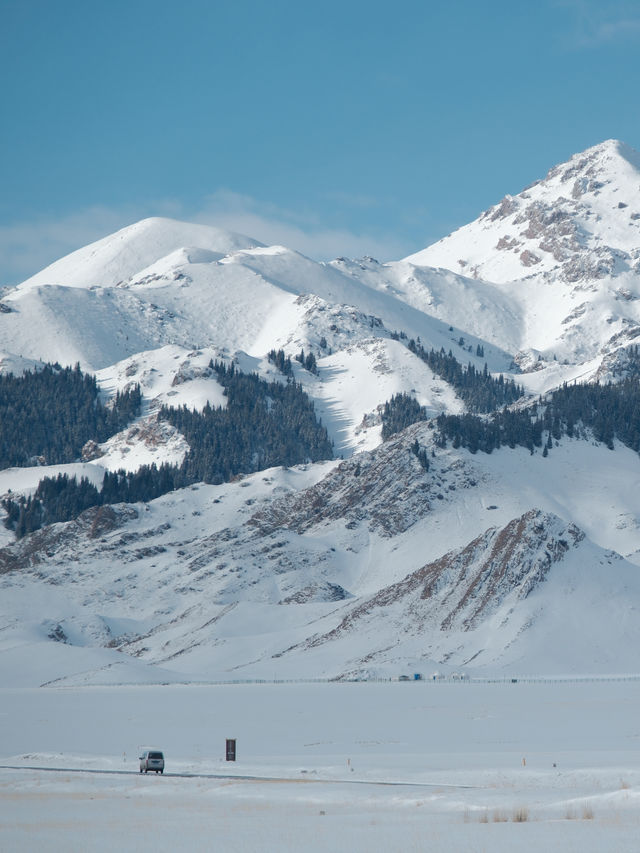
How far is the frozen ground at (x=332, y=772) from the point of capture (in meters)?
37.7

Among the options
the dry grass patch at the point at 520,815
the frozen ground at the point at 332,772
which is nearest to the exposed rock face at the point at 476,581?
the frozen ground at the point at 332,772

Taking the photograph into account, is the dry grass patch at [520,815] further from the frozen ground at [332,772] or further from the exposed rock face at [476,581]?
the exposed rock face at [476,581]

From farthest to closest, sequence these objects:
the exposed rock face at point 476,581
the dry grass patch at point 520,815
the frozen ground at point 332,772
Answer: the exposed rock face at point 476,581
the dry grass patch at point 520,815
the frozen ground at point 332,772

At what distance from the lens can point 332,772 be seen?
5609cm

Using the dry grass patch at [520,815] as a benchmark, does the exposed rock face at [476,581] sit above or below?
above

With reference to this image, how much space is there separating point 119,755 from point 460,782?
2673 cm

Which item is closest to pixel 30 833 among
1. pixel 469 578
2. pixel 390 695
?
pixel 390 695

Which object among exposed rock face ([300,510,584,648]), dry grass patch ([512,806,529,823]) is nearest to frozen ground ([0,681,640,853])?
dry grass patch ([512,806,529,823])

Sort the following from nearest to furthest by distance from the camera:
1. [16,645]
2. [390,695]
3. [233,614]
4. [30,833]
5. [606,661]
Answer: [30,833] < [390,695] < [606,661] < [16,645] < [233,614]

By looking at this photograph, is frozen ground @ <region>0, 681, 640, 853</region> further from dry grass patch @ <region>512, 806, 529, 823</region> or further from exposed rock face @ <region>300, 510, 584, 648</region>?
exposed rock face @ <region>300, 510, 584, 648</region>

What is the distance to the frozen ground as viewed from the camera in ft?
124

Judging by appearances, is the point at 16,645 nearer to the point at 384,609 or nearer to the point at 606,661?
the point at 384,609

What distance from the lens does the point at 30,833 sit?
129 ft

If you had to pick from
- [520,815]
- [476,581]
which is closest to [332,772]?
[520,815]
